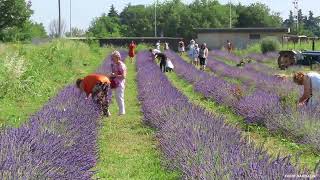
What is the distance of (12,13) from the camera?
2254 inches

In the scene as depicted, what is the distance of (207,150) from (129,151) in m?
2.66

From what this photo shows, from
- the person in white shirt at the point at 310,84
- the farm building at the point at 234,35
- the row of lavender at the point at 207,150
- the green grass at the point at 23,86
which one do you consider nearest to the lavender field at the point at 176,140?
the row of lavender at the point at 207,150

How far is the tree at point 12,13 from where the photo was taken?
5706cm

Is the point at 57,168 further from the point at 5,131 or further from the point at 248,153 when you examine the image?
the point at 248,153

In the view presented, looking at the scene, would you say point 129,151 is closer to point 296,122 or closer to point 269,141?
point 269,141

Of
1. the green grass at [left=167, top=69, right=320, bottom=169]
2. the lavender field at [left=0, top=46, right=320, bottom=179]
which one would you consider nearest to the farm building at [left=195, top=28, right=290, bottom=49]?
the green grass at [left=167, top=69, right=320, bottom=169]

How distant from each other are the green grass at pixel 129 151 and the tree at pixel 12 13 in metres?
47.6

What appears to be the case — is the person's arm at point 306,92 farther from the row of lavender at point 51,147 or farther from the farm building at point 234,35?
the farm building at point 234,35

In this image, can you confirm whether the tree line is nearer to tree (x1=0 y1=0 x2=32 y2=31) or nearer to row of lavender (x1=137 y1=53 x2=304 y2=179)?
tree (x1=0 y1=0 x2=32 y2=31)

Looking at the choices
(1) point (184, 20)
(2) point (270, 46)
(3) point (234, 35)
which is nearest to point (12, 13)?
(3) point (234, 35)

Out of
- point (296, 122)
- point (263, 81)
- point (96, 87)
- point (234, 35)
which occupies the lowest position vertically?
point (296, 122)

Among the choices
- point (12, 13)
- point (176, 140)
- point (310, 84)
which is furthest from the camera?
point (12, 13)

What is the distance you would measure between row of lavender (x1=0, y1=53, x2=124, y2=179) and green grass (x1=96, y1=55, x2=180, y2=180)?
349 mm

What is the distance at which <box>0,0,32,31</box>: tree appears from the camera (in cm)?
5706
